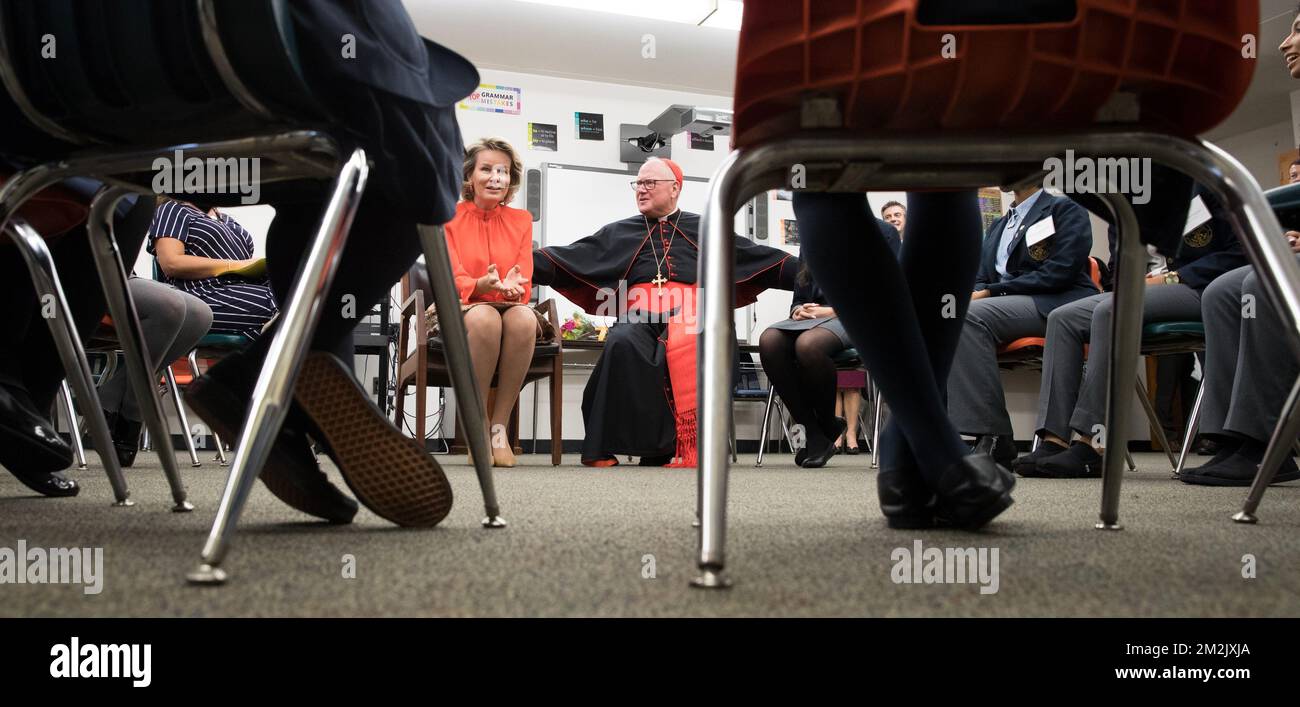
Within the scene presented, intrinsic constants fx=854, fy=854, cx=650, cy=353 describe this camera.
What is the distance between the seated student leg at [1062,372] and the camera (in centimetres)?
237

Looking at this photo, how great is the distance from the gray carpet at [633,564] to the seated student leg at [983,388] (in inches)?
47.5

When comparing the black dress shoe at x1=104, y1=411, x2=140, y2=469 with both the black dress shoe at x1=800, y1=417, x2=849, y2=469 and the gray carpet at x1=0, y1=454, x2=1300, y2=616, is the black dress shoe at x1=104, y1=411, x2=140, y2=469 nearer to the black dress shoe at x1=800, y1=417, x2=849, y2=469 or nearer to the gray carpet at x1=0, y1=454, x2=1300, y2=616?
the gray carpet at x1=0, y1=454, x2=1300, y2=616

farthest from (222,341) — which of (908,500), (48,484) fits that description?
(908,500)

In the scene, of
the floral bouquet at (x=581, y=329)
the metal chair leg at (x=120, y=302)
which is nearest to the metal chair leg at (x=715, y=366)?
the metal chair leg at (x=120, y=302)

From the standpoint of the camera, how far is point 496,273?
3.00 meters

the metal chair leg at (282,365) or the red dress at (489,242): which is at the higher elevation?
the red dress at (489,242)

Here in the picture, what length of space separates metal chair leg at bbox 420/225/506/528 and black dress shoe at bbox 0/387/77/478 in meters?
0.52

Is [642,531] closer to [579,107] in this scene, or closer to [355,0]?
Answer: [355,0]

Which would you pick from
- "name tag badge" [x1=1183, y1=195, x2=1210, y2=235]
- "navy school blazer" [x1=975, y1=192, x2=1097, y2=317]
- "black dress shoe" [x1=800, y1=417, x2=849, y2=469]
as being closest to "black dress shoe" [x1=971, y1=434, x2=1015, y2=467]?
"navy school blazer" [x1=975, y1=192, x2=1097, y2=317]

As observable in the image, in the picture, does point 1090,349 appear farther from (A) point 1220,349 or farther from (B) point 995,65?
(B) point 995,65

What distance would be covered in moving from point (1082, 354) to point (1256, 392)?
0.78m

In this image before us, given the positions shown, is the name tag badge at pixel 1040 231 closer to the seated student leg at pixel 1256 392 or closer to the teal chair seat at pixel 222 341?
the seated student leg at pixel 1256 392

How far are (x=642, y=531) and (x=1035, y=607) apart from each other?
0.46 meters
